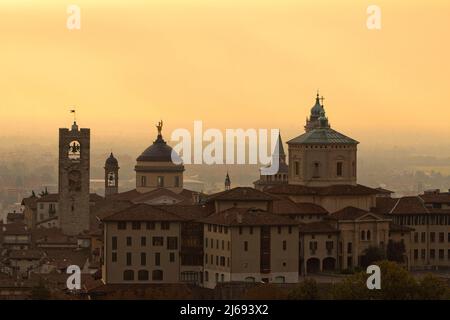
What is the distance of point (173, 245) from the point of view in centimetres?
8044

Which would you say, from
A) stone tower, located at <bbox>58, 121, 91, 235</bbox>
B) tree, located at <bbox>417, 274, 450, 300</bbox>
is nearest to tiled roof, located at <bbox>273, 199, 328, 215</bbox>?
tree, located at <bbox>417, 274, 450, 300</bbox>

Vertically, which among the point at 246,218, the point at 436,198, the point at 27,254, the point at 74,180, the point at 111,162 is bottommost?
the point at 27,254

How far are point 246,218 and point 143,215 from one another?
4026mm

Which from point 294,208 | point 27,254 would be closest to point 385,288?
point 294,208

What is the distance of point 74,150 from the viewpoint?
11700 centimetres

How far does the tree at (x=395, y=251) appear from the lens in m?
87.9

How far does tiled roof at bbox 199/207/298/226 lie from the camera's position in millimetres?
78750

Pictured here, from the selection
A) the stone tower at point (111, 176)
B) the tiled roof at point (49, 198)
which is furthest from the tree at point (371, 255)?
the stone tower at point (111, 176)

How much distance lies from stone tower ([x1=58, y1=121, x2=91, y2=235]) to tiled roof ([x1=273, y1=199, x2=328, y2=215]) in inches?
988

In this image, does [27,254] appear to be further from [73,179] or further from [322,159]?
[73,179]

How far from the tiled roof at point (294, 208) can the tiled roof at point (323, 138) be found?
5.81 meters

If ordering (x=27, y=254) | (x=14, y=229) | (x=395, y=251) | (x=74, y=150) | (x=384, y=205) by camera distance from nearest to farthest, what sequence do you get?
(x=395, y=251), (x=384, y=205), (x=27, y=254), (x=14, y=229), (x=74, y=150)

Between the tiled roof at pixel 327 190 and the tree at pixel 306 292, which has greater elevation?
the tiled roof at pixel 327 190

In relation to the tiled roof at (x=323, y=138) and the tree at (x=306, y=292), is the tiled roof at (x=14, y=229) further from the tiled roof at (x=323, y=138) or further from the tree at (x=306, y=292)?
the tree at (x=306, y=292)
